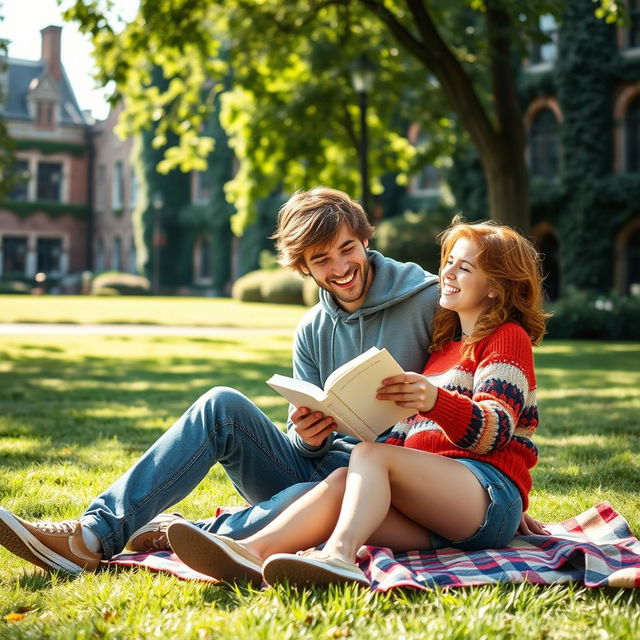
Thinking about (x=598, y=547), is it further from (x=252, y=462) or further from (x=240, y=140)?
(x=240, y=140)

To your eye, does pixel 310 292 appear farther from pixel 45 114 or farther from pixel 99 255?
pixel 45 114

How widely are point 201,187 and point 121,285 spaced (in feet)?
18.7

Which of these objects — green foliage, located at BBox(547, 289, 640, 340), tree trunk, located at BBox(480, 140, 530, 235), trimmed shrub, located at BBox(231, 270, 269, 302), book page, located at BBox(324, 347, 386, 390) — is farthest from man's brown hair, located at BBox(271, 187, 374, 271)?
trimmed shrub, located at BBox(231, 270, 269, 302)

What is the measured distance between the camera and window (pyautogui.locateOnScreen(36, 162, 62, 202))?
43.4 metres

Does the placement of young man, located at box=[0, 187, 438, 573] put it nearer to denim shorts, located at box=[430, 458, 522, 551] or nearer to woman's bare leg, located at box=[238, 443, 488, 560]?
woman's bare leg, located at box=[238, 443, 488, 560]

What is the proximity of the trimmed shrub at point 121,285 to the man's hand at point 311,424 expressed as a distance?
3325 cm

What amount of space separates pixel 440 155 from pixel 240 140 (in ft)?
13.1

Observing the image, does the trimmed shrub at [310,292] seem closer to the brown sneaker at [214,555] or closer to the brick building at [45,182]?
the brick building at [45,182]

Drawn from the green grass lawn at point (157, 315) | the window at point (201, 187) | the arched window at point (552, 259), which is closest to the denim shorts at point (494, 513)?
the green grass lawn at point (157, 315)

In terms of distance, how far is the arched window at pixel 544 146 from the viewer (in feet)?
77.0

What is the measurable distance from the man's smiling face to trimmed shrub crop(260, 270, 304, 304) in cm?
2387

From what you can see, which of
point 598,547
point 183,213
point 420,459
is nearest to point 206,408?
point 420,459

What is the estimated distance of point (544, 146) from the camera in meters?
23.7

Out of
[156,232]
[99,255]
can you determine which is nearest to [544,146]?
[156,232]
